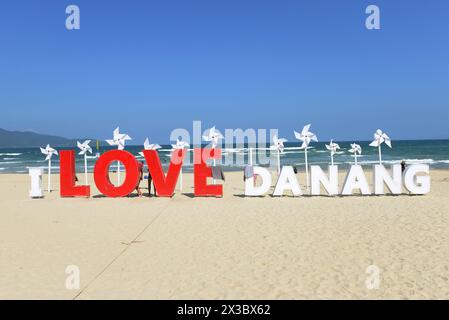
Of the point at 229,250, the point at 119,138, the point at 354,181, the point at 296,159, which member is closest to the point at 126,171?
the point at 119,138

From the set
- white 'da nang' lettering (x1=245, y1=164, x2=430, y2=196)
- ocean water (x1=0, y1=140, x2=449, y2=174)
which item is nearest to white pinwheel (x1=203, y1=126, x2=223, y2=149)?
white 'da nang' lettering (x1=245, y1=164, x2=430, y2=196)

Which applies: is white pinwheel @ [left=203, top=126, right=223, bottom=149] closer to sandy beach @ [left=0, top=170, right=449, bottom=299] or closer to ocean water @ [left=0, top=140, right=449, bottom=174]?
sandy beach @ [left=0, top=170, right=449, bottom=299]

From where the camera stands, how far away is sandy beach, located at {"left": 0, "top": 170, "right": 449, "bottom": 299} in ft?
21.4

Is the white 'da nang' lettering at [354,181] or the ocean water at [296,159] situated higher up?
the ocean water at [296,159]

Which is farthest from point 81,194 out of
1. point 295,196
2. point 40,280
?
point 40,280

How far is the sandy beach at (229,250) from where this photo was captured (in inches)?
257

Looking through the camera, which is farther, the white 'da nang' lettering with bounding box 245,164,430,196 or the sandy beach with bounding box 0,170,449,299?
the white 'da nang' lettering with bounding box 245,164,430,196

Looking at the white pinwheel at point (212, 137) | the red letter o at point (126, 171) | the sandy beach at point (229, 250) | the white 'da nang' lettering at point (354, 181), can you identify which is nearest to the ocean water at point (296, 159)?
the white pinwheel at point (212, 137)

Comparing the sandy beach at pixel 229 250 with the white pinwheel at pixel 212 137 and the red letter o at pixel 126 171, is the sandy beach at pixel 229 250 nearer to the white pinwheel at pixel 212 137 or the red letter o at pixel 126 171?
the red letter o at pixel 126 171

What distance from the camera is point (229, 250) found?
29.2 ft

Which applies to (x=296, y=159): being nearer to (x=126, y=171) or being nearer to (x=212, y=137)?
(x=212, y=137)

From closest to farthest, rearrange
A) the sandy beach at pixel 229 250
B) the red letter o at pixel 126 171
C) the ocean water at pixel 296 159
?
the sandy beach at pixel 229 250
the red letter o at pixel 126 171
the ocean water at pixel 296 159

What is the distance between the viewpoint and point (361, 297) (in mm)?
6070
